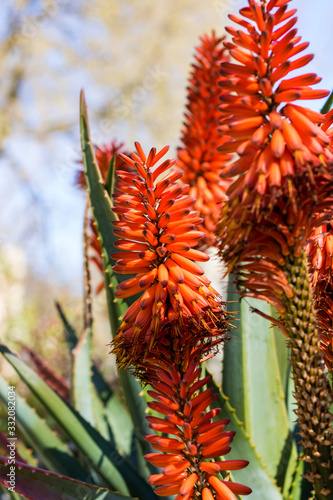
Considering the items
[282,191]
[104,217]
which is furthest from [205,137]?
[282,191]

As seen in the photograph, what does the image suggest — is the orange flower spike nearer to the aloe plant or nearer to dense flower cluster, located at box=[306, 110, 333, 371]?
dense flower cluster, located at box=[306, 110, 333, 371]

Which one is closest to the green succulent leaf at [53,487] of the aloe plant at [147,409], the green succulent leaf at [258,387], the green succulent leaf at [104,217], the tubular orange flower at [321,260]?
the aloe plant at [147,409]

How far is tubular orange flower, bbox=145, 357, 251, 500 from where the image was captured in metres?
0.59

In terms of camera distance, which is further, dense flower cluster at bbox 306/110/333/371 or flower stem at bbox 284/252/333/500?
dense flower cluster at bbox 306/110/333/371

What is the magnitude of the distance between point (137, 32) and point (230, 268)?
645cm

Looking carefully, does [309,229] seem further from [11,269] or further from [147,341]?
[11,269]

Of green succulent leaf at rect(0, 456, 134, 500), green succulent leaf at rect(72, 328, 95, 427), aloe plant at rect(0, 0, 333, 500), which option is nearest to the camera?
green succulent leaf at rect(0, 456, 134, 500)

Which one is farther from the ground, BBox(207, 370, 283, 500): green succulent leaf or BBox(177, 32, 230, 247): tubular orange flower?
BBox(177, 32, 230, 247): tubular orange flower

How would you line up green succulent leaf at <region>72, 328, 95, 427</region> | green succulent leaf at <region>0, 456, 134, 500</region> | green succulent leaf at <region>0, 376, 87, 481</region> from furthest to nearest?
green succulent leaf at <region>72, 328, 95, 427</region>, green succulent leaf at <region>0, 376, 87, 481</region>, green succulent leaf at <region>0, 456, 134, 500</region>

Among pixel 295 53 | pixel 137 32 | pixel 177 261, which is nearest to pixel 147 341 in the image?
pixel 177 261

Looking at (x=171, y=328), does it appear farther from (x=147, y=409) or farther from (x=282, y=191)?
(x=147, y=409)

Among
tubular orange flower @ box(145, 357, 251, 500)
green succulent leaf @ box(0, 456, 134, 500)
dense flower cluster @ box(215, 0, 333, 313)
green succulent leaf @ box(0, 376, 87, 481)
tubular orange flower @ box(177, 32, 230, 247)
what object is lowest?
green succulent leaf @ box(0, 376, 87, 481)

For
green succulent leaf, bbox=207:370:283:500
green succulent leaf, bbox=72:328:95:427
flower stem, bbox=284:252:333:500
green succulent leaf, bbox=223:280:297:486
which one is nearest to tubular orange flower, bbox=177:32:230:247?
green succulent leaf, bbox=223:280:297:486

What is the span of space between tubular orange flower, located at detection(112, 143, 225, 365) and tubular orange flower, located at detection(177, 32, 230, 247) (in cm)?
69
